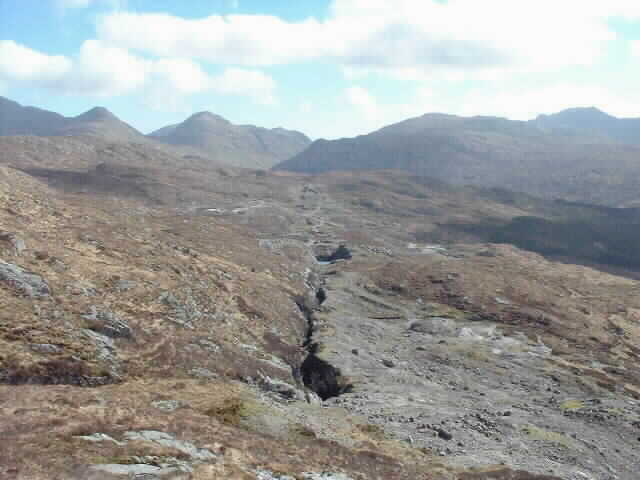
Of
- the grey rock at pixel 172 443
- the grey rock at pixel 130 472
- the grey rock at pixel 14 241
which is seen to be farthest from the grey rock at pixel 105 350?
the grey rock at pixel 130 472

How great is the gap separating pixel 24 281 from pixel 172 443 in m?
27.2

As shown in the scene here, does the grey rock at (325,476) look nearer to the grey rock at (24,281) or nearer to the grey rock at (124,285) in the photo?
the grey rock at (24,281)

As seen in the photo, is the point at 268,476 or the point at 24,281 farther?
the point at 24,281

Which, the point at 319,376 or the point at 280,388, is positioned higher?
the point at 280,388

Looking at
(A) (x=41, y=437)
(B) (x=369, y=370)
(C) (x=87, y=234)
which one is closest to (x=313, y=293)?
(B) (x=369, y=370)

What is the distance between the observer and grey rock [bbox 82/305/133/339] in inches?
1692

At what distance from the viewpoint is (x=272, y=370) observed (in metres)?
51.1

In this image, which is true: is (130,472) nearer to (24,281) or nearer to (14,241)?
(24,281)

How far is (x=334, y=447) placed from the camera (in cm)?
3216

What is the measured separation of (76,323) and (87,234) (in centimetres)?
2954

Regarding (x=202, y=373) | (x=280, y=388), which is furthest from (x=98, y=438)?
(x=280, y=388)

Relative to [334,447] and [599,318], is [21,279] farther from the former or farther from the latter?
[599,318]

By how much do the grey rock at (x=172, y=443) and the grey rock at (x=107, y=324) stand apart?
1890cm

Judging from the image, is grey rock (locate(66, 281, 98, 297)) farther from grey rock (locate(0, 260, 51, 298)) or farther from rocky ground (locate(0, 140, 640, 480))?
grey rock (locate(0, 260, 51, 298))
